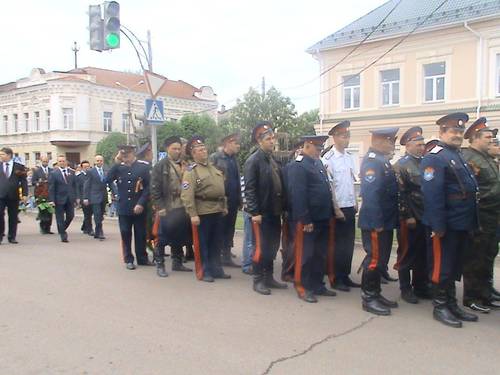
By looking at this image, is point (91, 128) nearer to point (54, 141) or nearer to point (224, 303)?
point (54, 141)

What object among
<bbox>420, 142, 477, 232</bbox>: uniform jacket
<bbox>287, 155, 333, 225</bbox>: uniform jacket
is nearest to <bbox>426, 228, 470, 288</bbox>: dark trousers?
<bbox>420, 142, 477, 232</bbox>: uniform jacket

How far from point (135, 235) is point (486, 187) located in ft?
16.0

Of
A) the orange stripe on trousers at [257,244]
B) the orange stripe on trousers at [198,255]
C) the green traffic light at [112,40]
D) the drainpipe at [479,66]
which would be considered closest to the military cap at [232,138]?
the orange stripe on trousers at [198,255]

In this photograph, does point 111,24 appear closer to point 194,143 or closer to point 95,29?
point 95,29

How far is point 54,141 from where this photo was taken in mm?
44000

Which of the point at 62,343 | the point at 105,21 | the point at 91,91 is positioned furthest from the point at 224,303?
the point at 91,91

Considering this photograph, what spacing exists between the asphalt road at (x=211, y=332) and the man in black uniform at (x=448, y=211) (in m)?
0.31

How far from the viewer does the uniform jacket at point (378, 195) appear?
5.48 meters

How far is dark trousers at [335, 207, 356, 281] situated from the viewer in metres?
6.61

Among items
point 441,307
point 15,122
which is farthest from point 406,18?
point 15,122

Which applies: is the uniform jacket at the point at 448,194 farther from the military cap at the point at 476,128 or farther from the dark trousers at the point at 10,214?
the dark trousers at the point at 10,214

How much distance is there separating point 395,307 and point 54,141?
42.5 metres

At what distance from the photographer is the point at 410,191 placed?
19.9ft

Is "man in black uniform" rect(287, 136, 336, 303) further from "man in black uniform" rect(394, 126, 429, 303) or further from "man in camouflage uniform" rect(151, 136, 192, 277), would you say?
"man in camouflage uniform" rect(151, 136, 192, 277)
